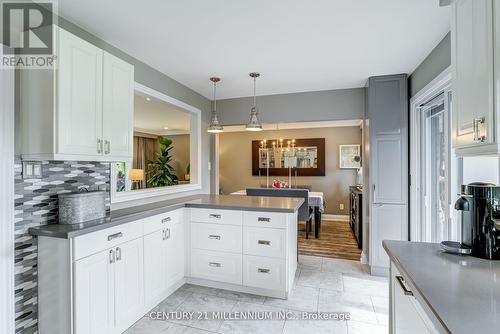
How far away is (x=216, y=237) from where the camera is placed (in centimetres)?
269

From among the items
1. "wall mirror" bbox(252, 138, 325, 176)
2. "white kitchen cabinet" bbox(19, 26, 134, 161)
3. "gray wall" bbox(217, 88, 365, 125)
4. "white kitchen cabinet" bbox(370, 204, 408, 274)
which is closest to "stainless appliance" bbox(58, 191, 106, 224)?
"white kitchen cabinet" bbox(19, 26, 134, 161)

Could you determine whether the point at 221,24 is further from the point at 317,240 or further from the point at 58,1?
the point at 317,240

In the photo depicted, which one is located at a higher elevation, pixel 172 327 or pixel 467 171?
pixel 467 171

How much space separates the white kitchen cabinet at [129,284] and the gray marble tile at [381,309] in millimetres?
2064

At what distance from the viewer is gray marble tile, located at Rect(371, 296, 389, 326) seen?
2.18m

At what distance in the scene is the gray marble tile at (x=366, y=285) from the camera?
270cm

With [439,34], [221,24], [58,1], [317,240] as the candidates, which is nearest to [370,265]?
[317,240]

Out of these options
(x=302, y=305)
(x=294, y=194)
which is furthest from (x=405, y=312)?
(x=294, y=194)

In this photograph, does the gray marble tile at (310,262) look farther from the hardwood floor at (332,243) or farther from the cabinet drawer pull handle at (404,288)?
the cabinet drawer pull handle at (404,288)

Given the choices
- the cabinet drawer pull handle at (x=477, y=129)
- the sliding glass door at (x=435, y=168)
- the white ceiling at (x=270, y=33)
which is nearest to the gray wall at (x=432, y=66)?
the white ceiling at (x=270, y=33)

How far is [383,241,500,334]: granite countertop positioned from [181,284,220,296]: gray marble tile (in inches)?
74.0

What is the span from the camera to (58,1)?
1765 mm

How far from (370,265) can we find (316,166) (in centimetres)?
351

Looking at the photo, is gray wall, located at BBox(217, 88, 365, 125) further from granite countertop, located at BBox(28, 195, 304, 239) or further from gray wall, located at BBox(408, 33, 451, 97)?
granite countertop, located at BBox(28, 195, 304, 239)
